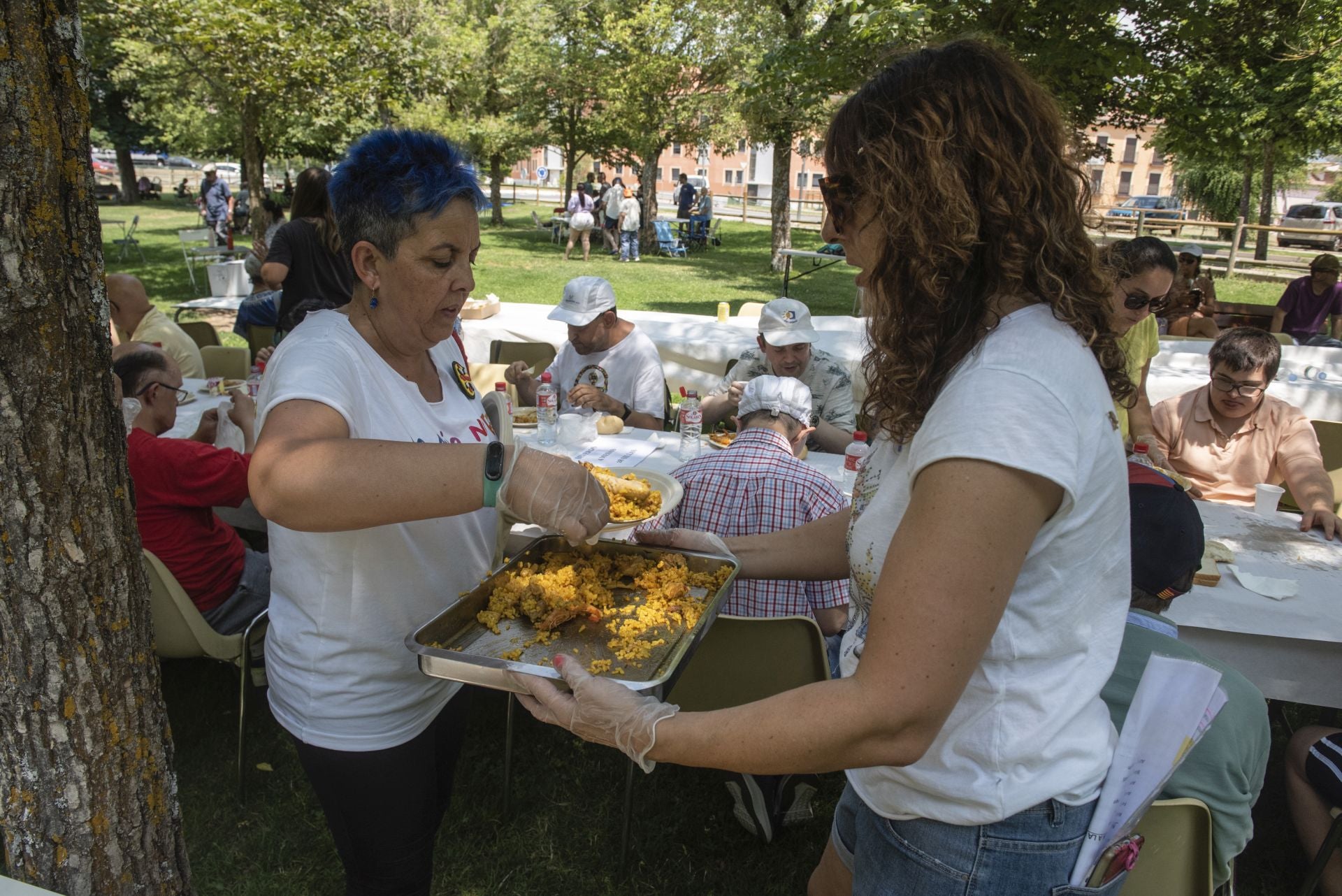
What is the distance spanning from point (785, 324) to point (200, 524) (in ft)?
10.5

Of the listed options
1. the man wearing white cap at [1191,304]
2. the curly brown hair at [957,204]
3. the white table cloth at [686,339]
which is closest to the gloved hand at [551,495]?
the curly brown hair at [957,204]

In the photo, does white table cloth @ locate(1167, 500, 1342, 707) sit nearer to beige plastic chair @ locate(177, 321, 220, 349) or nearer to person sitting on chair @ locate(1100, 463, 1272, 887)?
person sitting on chair @ locate(1100, 463, 1272, 887)

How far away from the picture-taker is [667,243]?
22.4 meters

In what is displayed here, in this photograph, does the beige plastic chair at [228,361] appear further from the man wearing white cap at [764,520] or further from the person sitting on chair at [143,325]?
the man wearing white cap at [764,520]

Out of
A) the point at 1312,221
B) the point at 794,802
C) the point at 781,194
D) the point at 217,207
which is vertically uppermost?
the point at 1312,221

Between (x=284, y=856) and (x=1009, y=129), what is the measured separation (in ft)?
10.3

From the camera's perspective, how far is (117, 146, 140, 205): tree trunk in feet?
106

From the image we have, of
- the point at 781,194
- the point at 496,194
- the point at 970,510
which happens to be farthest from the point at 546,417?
the point at 496,194

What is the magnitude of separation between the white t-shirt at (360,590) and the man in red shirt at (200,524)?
153 cm

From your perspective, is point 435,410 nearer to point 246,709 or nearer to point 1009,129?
point 1009,129

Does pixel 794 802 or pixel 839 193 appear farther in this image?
pixel 794 802

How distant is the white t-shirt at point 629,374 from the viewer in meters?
5.24

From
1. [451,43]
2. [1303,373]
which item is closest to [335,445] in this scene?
[1303,373]

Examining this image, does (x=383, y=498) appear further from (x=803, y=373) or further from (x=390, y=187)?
(x=803, y=373)
